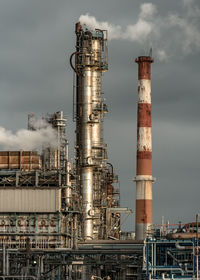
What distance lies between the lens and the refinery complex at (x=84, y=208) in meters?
63.8

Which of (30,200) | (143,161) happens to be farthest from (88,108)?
(30,200)

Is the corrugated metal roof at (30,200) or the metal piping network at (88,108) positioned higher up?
the metal piping network at (88,108)

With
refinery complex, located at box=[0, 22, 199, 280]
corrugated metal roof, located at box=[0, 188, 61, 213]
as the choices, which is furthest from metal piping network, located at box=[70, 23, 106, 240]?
corrugated metal roof, located at box=[0, 188, 61, 213]

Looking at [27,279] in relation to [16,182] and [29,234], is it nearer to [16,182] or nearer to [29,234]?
[29,234]

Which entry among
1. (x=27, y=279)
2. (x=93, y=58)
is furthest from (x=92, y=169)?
(x=27, y=279)

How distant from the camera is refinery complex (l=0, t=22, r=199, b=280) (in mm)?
63750

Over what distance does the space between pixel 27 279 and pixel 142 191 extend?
2287cm

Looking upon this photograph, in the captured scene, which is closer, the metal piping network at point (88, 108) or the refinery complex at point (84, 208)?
the refinery complex at point (84, 208)

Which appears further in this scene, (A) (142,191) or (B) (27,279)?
(A) (142,191)

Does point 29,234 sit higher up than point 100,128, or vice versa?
point 100,128

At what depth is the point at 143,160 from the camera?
84.6 metres

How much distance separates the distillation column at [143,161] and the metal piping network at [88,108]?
446cm

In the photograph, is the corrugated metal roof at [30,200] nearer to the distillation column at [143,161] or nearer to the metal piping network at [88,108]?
the metal piping network at [88,108]

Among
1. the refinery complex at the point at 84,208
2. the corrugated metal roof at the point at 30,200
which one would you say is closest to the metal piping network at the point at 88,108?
the refinery complex at the point at 84,208
